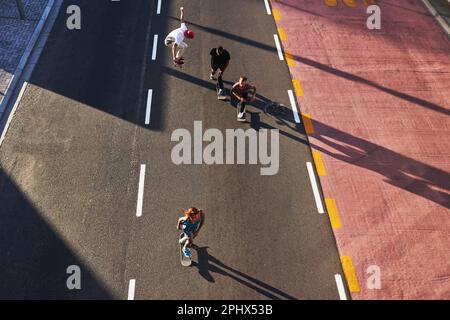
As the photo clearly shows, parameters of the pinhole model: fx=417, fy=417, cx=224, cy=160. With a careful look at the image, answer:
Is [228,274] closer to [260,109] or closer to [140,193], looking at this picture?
[140,193]

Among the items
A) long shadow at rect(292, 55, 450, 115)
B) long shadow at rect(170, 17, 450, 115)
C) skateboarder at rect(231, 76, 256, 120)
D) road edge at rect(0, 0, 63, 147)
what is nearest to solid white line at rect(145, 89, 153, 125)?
skateboarder at rect(231, 76, 256, 120)

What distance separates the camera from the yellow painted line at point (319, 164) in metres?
12.6

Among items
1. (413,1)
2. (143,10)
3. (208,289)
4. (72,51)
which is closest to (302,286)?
(208,289)

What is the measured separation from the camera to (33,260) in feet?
34.8

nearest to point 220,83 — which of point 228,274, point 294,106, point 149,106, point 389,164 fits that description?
point 149,106

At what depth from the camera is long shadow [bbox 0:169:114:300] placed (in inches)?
399

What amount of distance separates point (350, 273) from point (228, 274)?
3101mm

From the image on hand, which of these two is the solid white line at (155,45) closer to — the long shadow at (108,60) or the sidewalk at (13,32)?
the long shadow at (108,60)

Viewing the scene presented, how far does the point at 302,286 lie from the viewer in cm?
1034

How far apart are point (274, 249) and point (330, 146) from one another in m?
4.22

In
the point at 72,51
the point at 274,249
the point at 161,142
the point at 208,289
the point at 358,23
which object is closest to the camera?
the point at 208,289

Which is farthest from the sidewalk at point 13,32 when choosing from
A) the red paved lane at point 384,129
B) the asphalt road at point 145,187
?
the red paved lane at point 384,129

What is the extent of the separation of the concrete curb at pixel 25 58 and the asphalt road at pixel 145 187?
1.76 feet

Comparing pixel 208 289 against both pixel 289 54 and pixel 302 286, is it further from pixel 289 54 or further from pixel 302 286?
pixel 289 54
